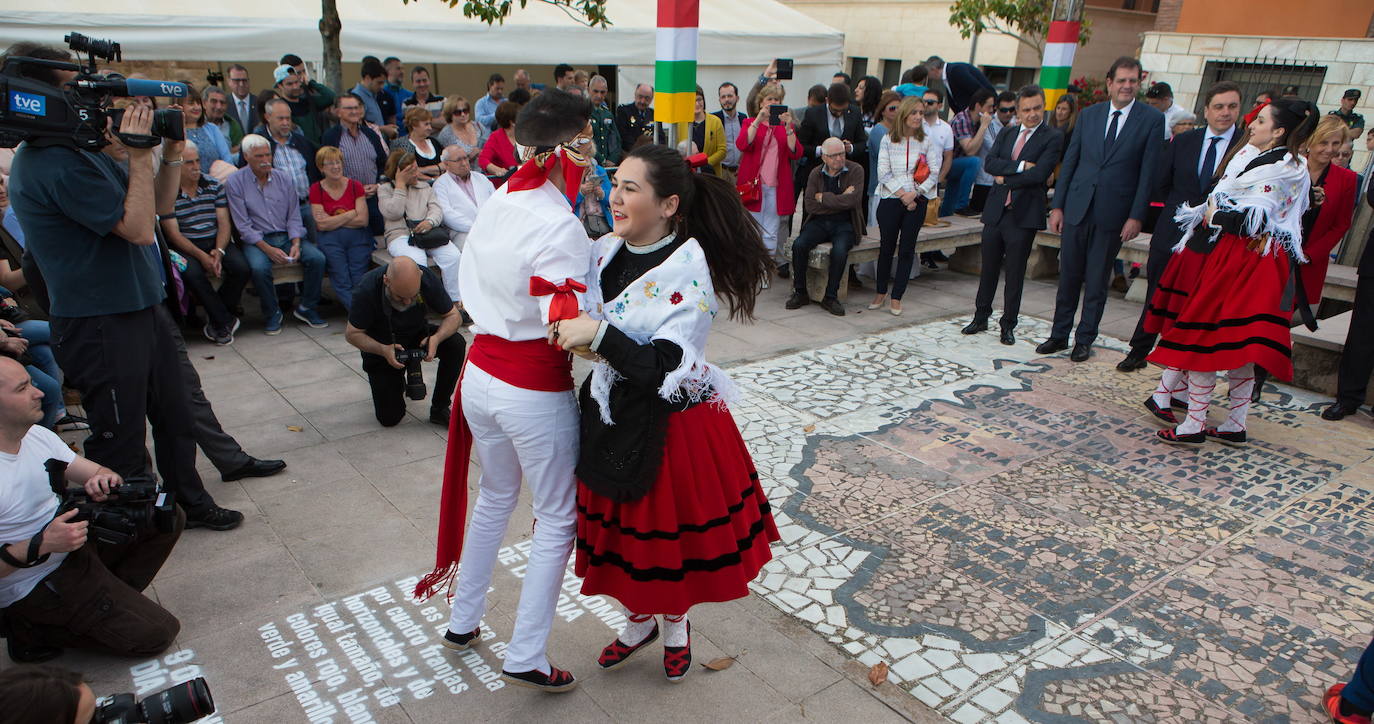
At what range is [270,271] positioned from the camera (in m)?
6.60

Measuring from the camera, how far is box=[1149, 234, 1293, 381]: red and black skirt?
4715 millimetres

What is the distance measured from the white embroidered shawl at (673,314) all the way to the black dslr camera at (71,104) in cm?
177

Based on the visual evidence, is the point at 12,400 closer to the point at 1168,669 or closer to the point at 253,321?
the point at 1168,669

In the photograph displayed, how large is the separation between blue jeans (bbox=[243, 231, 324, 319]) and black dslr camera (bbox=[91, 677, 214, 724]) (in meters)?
5.04

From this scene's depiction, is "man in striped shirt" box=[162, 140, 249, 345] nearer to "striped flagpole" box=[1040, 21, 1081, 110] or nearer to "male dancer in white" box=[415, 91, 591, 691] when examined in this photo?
"male dancer in white" box=[415, 91, 591, 691]

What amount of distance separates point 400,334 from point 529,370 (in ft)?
8.85

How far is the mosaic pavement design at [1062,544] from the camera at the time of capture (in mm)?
3086

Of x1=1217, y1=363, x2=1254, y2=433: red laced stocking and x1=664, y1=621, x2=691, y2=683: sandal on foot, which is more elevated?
x1=1217, y1=363, x2=1254, y2=433: red laced stocking

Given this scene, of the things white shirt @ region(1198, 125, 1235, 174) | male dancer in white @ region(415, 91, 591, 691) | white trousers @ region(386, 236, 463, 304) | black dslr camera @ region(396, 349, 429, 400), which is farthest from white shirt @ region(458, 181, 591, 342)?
white shirt @ region(1198, 125, 1235, 174)

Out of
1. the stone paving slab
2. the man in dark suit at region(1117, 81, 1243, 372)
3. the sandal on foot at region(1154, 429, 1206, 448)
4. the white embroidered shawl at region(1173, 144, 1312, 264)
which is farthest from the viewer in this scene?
the man in dark suit at region(1117, 81, 1243, 372)

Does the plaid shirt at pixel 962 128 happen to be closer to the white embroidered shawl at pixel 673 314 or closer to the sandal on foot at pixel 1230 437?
the sandal on foot at pixel 1230 437

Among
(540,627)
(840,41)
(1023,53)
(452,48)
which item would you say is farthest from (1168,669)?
(1023,53)

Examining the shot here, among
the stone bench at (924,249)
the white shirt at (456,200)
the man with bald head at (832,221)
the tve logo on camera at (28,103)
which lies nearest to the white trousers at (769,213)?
the stone bench at (924,249)

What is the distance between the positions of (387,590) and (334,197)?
4.45 metres
